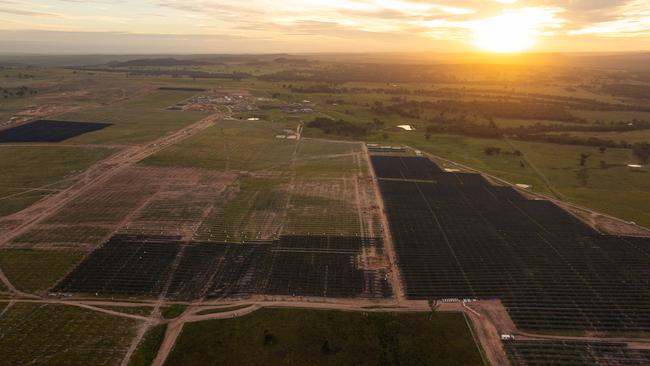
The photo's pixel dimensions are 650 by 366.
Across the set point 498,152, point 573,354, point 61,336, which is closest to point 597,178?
point 498,152

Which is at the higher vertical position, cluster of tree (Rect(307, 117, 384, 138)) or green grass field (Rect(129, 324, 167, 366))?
cluster of tree (Rect(307, 117, 384, 138))

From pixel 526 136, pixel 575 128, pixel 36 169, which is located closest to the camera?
pixel 36 169

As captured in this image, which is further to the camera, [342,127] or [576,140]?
[342,127]

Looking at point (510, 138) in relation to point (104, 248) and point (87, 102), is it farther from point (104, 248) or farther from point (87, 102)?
point (87, 102)

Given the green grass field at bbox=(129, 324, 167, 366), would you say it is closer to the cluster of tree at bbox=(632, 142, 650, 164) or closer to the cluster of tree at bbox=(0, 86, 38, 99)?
the cluster of tree at bbox=(632, 142, 650, 164)

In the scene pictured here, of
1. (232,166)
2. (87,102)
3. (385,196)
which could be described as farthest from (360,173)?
(87,102)

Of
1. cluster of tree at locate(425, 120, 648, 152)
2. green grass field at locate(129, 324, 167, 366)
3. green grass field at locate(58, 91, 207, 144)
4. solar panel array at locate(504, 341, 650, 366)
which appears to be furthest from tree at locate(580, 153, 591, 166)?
green grass field at locate(58, 91, 207, 144)

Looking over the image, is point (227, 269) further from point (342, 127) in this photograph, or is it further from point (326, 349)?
point (342, 127)
